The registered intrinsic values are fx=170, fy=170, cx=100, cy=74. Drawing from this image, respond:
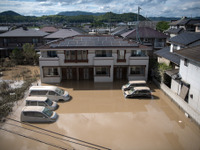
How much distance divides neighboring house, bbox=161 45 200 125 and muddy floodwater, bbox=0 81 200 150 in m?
0.89

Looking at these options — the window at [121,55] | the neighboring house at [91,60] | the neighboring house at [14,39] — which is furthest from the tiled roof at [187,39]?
the neighboring house at [14,39]

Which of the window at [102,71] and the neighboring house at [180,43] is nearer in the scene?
the neighboring house at [180,43]

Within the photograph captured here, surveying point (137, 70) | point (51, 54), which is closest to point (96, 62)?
point (137, 70)

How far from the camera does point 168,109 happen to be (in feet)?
55.7

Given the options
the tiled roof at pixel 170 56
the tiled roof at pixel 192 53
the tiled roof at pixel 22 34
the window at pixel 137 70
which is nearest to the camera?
the tiled roof at pixel 192 53

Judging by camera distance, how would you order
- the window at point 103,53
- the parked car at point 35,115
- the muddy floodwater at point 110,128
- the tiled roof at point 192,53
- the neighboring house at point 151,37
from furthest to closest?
the neighboring house at point 151,37, the window at point 103,53, the tiled roof at point 192,53, the parked car at point 35,115, the muddy floodwater at point 110,128

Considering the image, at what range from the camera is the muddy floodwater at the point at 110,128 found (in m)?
12.0

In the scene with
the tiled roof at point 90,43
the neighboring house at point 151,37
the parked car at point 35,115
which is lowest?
the parked car at point 35,115

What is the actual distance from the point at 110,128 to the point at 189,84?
8634mm

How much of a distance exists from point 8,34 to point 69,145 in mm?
35740

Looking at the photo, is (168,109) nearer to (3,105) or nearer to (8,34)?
(3,105)

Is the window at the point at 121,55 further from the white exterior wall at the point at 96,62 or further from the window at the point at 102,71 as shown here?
the window at the point at 102,71

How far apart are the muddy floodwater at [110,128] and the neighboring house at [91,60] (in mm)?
5481

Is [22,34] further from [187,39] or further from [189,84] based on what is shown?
[189,84]
